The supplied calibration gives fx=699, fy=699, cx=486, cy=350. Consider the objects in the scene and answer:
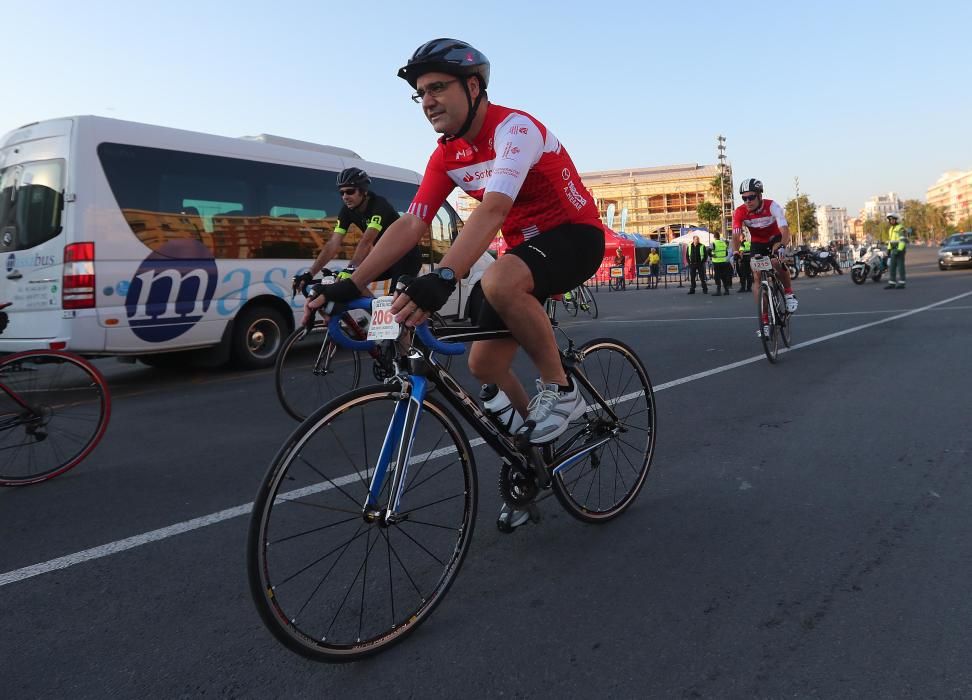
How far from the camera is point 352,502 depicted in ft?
7.86

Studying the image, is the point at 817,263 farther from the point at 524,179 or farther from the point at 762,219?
the point at 524,179

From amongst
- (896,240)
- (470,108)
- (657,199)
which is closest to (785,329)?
(470,108)

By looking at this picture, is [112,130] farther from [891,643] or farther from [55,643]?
[891,643]

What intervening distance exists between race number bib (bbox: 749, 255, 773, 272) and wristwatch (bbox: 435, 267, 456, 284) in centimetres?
650

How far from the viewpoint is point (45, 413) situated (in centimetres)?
436

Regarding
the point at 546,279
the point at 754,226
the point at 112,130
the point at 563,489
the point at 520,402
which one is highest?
the point at 112,130

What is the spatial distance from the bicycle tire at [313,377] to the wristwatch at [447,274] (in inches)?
142

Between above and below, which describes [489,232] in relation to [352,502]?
above

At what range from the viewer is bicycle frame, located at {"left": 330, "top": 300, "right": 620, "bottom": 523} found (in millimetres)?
2188

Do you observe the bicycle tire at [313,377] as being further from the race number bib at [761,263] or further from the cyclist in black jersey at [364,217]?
the race number bib at [761,263]

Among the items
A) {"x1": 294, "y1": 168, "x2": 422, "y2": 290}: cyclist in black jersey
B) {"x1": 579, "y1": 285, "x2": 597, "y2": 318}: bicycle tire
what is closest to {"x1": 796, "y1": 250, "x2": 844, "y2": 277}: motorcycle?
{"x1": 579, "y1": 285, "x2": 597, "y2": 318}: bicycle tire

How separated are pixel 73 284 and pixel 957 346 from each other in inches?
377

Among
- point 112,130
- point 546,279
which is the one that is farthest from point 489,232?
point 112,130

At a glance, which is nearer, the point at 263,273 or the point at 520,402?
the point at 520,402
